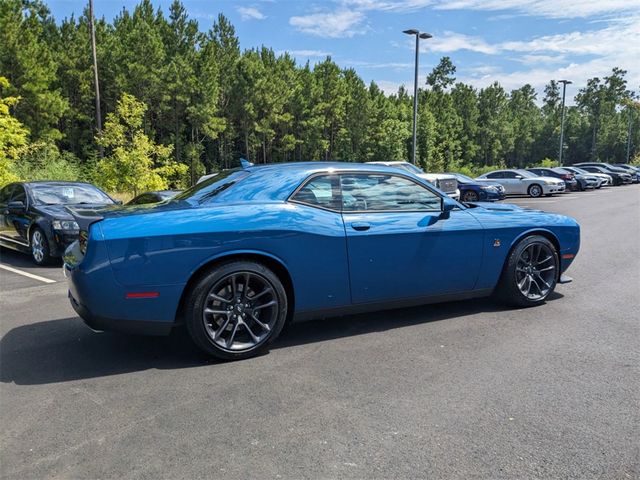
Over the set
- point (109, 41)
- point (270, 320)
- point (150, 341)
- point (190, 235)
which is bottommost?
point (150, 341)

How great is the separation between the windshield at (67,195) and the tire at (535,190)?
71.9 feet

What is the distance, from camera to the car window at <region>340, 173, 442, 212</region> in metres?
4.52

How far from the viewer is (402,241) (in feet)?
14.9

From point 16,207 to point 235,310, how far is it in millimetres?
6743

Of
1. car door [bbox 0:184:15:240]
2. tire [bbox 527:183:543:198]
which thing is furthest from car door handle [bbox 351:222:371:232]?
tire [bbox 527:183:543:198]

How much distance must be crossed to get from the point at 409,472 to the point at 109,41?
4296 centimetres

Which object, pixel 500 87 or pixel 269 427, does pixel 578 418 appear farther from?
pixel 500 87

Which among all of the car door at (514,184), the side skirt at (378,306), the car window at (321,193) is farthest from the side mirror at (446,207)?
the car door at (514,184)

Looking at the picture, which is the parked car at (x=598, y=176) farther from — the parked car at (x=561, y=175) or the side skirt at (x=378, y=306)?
the side skirt at (x=378, y=306)

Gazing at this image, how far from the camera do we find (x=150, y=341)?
451cm

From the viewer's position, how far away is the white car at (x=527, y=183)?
84.4 ft

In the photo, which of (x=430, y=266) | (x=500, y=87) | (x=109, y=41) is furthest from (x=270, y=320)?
(x=500, y=87)

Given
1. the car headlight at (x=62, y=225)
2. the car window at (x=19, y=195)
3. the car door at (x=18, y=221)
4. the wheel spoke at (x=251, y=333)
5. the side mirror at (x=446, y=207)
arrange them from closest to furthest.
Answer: the wheel spoke at (x=251, y=333) < the side mirror at (x=446, y=207) < the car headlight at (x=62, y=225) < the car door at (x=18, y=221) < the car window at (x=19, y=195)

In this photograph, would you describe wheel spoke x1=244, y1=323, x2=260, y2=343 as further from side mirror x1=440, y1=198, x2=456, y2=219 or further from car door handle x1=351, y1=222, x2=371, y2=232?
side mirror x1=440, y1=198, x2=456, y2=219
